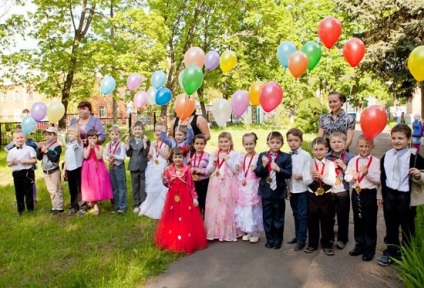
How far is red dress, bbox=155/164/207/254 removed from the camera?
5113 mm

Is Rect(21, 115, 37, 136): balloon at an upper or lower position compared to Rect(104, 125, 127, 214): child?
upper

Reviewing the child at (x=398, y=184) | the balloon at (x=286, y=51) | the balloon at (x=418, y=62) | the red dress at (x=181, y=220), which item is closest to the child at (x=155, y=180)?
the red dress at (x=181, y=220)

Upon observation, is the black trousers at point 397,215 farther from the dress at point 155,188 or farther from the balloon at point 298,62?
the dress at point 155,188

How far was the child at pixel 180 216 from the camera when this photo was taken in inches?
201

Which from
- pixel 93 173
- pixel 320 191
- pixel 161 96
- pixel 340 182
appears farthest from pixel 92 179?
pixel 340 182

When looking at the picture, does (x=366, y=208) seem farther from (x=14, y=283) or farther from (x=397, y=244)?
(x=14, y=283)

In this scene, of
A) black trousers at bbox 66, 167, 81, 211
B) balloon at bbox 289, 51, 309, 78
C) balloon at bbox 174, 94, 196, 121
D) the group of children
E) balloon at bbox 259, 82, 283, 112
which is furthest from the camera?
black trousers at bbox 66, 167, 81, 211

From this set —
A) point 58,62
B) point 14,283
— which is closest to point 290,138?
point 14,283

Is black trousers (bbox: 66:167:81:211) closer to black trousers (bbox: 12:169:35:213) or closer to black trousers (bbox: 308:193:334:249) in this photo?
black trousers (bbox: 12:169:35:213)

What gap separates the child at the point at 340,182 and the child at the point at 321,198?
0.23 ft

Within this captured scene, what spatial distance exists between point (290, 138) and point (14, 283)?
3644 millimetres

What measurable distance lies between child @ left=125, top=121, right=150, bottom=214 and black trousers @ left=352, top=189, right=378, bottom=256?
12.9ft

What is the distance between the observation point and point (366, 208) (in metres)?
4.62

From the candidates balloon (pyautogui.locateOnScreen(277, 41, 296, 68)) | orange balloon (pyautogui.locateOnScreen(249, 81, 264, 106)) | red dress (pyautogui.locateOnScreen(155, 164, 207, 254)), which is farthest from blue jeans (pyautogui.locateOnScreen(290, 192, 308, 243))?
balloon (pyautogui.locateOnScreen(277, 41, 296, 68))
